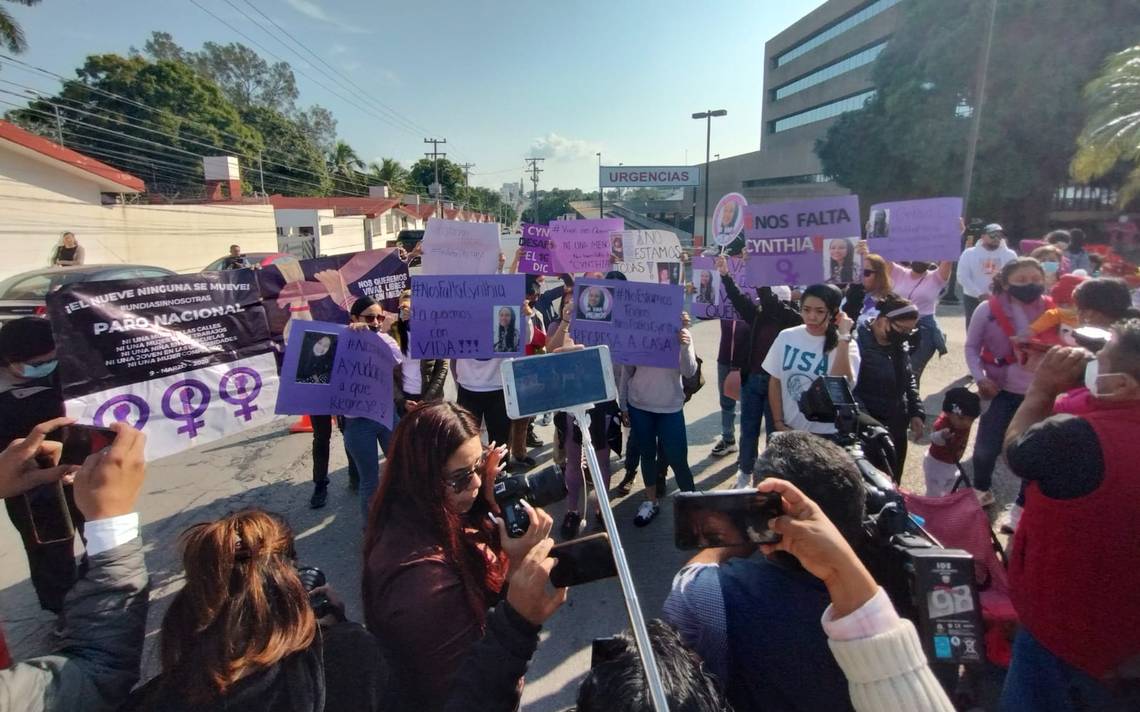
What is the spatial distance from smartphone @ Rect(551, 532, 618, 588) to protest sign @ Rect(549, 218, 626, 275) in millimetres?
5653

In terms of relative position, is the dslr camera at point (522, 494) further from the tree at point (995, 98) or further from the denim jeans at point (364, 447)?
the tree at point (995, 98)

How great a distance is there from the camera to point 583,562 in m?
1.36

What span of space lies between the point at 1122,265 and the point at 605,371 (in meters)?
7.96

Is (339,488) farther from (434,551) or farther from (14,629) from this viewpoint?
(434,551)

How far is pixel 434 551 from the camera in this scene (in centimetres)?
167

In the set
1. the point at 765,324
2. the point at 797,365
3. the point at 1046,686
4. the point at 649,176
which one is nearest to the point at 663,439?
the point at 797,365

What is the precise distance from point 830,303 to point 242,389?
3590 millimetres

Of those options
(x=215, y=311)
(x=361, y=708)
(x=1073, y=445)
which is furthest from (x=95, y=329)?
(x=1073, y=445)

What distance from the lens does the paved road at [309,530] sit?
10.3 ft

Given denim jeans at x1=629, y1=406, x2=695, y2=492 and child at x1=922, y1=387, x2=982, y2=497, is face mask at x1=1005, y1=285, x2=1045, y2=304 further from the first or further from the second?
denim jeans at x1=629, y1=406, x2=695, y2=492

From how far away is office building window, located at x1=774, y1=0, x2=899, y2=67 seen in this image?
37531mm

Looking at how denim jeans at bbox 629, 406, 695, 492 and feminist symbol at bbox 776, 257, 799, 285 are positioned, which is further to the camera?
feminist symbol at bbox 776, 257, 799, 285

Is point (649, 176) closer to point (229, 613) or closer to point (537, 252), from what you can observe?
point (537, 252)

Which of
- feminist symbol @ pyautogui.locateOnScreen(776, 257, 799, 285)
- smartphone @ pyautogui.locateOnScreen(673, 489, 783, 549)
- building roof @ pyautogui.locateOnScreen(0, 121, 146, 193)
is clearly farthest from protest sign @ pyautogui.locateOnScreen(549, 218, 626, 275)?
building roof @ pyautogui.locateOnScreen(0, 121, 146, 193)
